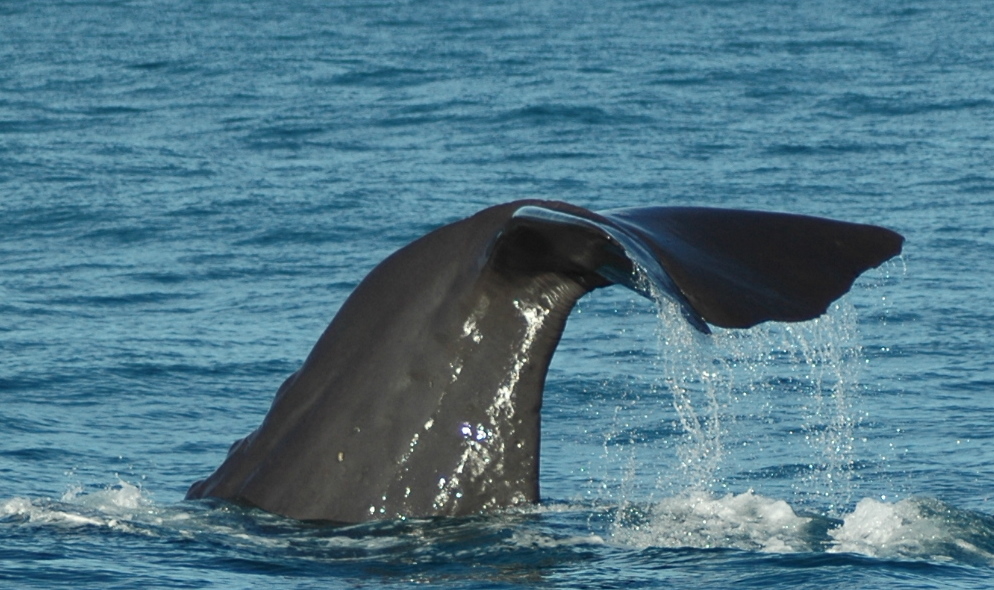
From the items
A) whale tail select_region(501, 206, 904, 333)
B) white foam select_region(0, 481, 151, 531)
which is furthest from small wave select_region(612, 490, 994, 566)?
white foam select_region(0, 481, 151, 531)

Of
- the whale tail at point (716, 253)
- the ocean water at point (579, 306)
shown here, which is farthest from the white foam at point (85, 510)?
the whale tail at point (716, 253)

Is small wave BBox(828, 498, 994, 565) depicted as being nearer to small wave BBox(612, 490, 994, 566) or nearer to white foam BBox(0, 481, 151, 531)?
small wave BBox(612, 490, 994, 566)

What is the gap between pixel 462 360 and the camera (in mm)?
4695

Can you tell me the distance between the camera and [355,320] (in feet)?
15.7

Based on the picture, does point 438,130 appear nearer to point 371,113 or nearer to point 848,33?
point 371,113

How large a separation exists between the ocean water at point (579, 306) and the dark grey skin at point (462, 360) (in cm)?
12

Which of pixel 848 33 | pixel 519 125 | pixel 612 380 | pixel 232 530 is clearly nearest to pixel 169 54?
pixel 519 125

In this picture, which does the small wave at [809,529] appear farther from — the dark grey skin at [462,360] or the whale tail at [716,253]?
the whale tail at [716,253]

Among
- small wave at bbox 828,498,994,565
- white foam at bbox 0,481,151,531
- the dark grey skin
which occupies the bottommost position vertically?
small wave at bbox 828,498,994,565

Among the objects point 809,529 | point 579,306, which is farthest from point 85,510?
point 579,306

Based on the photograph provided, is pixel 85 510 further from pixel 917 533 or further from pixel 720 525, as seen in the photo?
pixel 917 533

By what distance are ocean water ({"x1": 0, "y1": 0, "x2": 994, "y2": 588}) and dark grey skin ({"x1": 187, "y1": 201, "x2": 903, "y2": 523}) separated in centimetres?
12

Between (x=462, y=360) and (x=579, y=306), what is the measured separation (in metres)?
7.82

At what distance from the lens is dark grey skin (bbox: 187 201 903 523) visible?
15.2 ft
